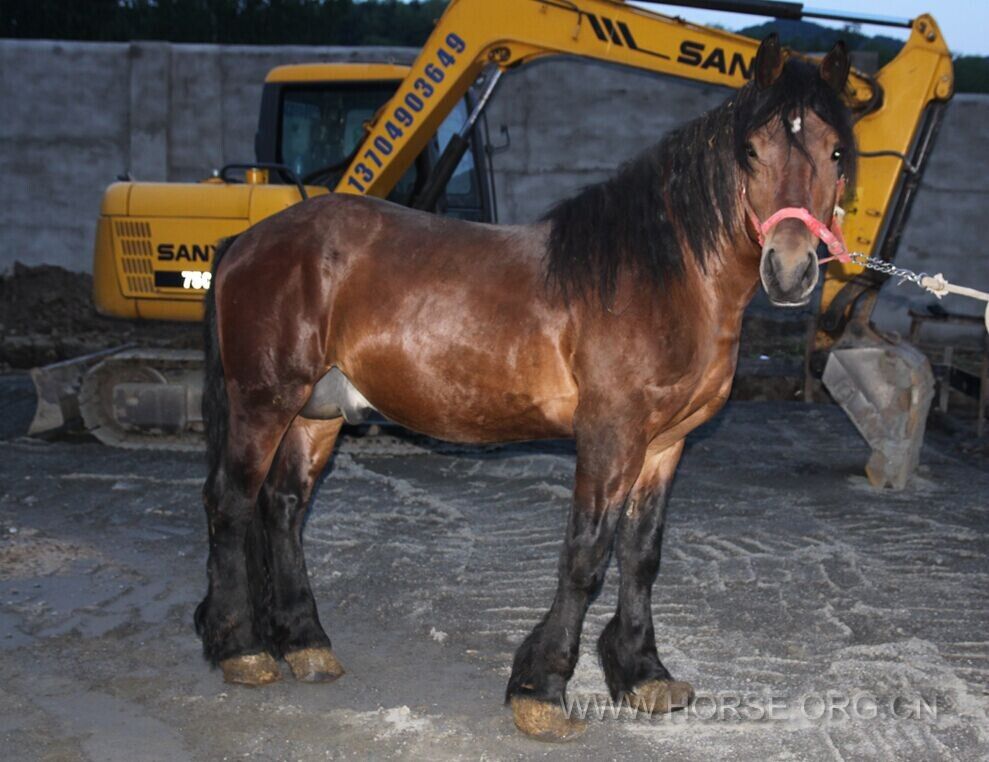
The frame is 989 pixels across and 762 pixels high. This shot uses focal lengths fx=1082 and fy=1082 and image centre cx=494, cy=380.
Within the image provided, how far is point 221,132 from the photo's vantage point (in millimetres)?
12812

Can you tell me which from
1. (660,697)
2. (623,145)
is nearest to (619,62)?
Answer: (660,697)

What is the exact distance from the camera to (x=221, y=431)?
395 centimetres

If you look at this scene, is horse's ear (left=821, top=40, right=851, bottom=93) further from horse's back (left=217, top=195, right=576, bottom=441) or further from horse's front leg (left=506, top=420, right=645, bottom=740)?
horse's front leg (left=506, top=420, right=645, bottom=740)

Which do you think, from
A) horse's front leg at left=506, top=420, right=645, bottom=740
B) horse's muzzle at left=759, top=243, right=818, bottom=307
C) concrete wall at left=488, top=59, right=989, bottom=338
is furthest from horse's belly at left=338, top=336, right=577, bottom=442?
concrete wall at left=488, top=59, right=989, bottom=338

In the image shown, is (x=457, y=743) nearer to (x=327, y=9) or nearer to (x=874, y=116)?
(x=874, y=116)

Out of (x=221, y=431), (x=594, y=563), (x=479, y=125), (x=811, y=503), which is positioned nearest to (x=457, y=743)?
(x=594, y=563)

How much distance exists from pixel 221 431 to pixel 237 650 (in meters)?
0.78

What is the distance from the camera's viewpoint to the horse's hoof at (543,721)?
135 inches

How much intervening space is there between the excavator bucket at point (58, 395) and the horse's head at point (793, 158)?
18.3 feet

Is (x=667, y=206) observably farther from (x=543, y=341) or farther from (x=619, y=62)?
(x=619, y=62)

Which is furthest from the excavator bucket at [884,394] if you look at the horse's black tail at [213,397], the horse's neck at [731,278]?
the horse's black tail at [213,397]

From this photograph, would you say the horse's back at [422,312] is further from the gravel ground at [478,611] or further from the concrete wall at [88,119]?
the concrete wall at [88,119]

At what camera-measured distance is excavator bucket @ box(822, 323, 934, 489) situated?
641 cm

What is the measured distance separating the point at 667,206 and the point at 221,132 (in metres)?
10.3
